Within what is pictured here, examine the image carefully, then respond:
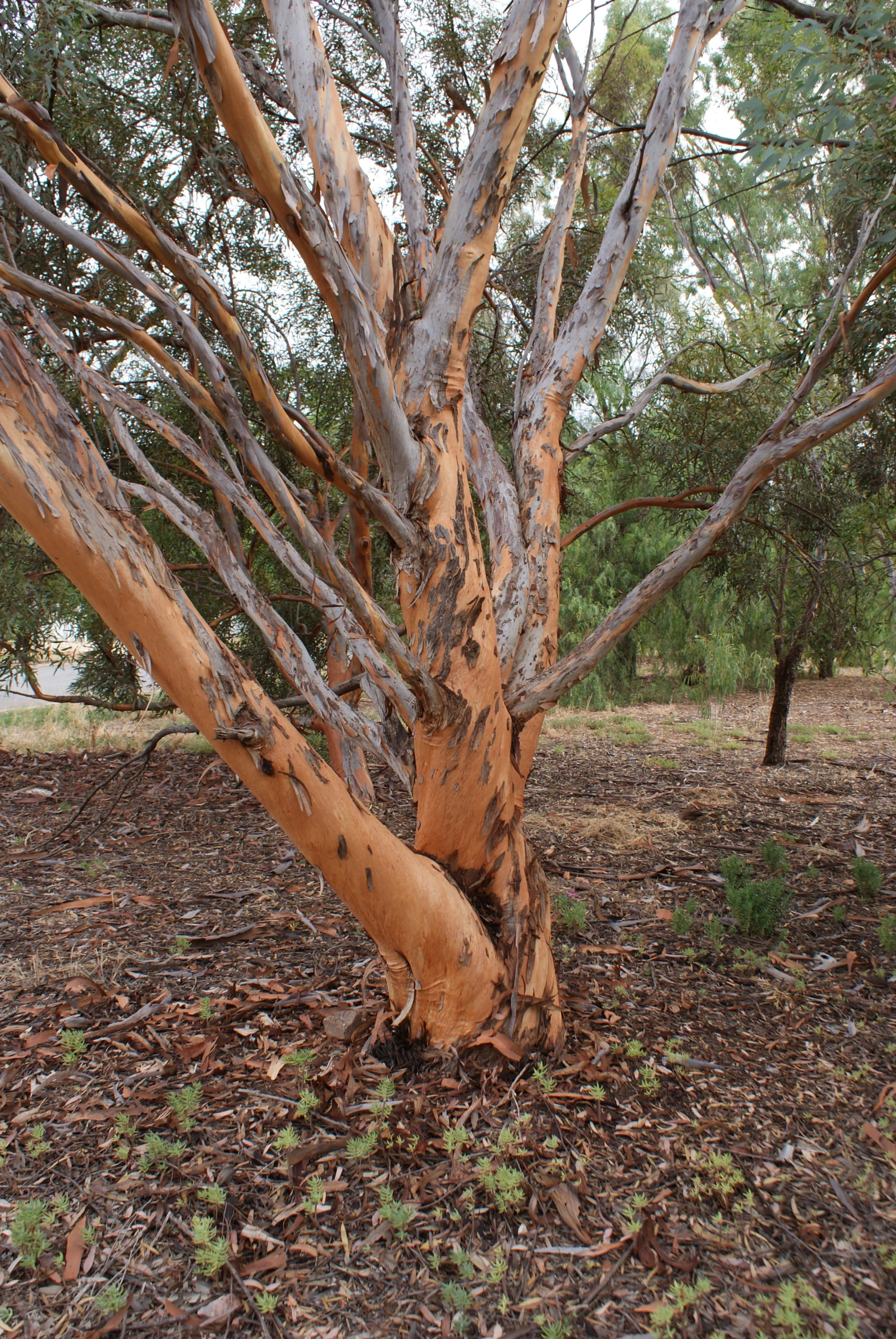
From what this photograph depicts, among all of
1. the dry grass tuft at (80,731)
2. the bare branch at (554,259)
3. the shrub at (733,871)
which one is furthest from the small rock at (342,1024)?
the dry grass tuft at (80,731)

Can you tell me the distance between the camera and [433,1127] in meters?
2.29

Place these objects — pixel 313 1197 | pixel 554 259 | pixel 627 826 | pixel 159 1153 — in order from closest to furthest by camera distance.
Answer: pixel 313 1197, pixel 159 1153, pixel 554 259, pixel 627 826

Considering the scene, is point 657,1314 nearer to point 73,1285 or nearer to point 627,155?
point 73,1285

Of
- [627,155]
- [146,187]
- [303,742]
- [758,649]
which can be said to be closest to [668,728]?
[758,649]

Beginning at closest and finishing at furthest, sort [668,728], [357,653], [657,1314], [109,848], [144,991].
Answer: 1. [657,1314]
2. [357,653]
3. [144,991]
4. [109,848]
5. [668,728]

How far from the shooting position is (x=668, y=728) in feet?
28.9

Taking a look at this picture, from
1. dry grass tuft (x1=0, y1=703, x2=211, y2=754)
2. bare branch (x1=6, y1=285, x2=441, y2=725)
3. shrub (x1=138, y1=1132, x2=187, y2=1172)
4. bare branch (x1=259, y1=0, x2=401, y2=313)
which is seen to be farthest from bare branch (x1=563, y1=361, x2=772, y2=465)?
dry grass tuft (x1=0, y1=703, x2=211, y2=754)

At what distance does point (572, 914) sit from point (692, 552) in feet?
5.11

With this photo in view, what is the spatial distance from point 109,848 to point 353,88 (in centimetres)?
456

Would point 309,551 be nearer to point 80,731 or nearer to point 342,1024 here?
point 342,1024

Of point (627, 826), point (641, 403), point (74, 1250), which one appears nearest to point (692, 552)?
point (641, 403)

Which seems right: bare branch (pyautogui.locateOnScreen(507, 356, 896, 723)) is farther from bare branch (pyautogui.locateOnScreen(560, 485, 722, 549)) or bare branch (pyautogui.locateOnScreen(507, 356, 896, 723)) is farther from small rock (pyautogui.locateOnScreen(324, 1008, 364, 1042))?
small rock (pyautogui.locateOnScreen(324, 1008, 364, 1042))

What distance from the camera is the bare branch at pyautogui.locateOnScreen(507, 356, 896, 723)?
2686mm

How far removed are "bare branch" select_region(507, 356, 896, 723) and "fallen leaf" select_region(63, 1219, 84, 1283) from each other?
1.75m
